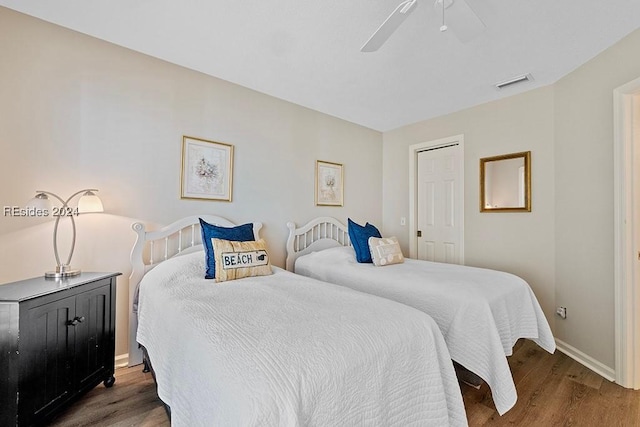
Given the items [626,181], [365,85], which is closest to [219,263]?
[365,85]

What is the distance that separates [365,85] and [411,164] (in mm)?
1489

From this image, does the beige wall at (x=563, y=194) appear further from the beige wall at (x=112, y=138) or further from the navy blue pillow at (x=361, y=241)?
the beige wall at (x=112, y=138)

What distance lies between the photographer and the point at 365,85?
2789mm

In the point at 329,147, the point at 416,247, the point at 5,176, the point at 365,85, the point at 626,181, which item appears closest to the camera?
the point at 5,176

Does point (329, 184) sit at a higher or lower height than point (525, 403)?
higher

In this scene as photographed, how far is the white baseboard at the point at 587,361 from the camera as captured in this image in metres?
2.13

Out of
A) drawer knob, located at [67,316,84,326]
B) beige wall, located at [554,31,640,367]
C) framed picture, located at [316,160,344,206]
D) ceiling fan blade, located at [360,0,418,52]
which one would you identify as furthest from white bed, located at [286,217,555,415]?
drawer knob, located at [67,316,84,326]

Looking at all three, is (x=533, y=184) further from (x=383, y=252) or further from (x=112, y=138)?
(x=112, y=138)

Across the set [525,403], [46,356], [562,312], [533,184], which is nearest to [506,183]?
[533,184]

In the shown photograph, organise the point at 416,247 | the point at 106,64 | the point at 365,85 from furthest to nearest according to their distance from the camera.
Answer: the point at 416,247
the point at 365,85
the point at 106,64

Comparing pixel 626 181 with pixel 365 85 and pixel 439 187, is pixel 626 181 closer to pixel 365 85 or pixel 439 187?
pixel 439 187

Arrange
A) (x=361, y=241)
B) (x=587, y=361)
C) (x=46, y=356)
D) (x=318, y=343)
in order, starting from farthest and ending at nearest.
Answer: (x=361, y=241)
(x=587, y=361)
(x=46, y=356)
(x=318, y=343)

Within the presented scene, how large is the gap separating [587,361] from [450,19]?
2.85m

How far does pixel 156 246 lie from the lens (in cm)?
236
